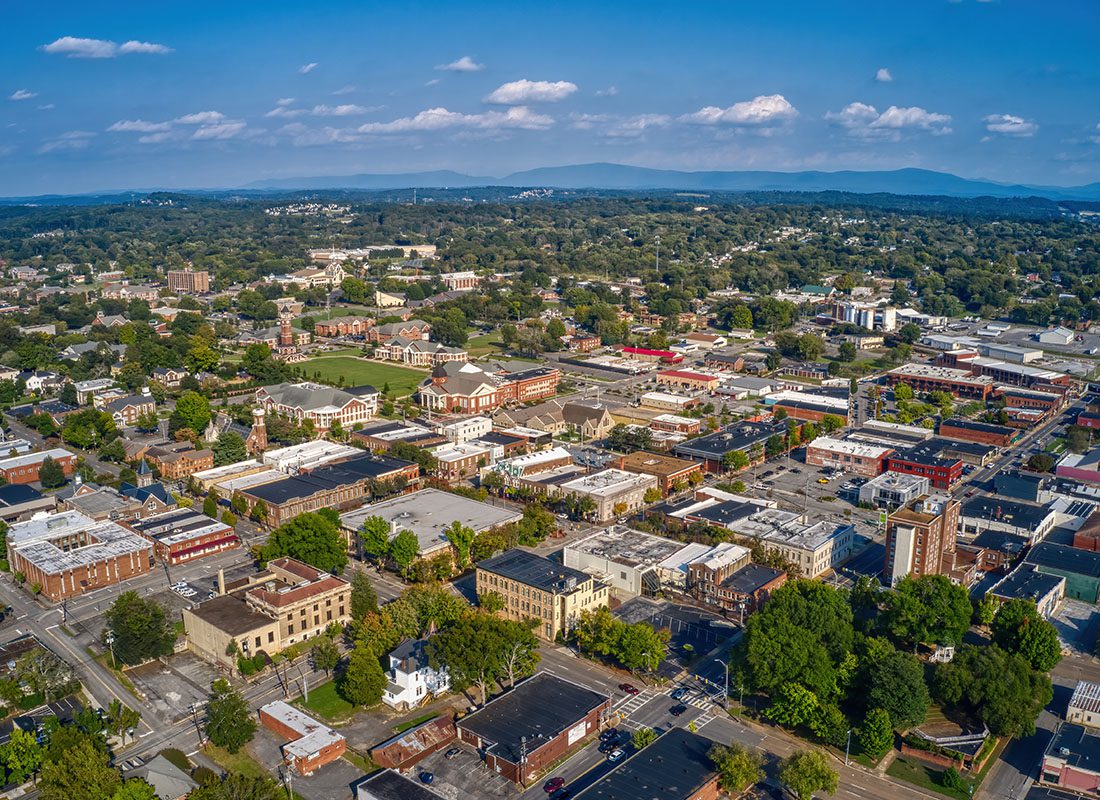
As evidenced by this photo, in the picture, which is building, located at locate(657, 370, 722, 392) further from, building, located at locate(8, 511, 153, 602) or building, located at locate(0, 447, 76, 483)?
building, located at locate(8, 511, 153, 602)

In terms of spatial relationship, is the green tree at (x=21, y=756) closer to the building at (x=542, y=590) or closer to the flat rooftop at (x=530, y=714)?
the flat rooftop at (x=530, y=714)

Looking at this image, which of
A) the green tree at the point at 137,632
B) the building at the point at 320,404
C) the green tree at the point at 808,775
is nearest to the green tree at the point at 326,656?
the green tree at the point at 137,632

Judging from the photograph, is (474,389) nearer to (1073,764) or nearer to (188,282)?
(1073,764)

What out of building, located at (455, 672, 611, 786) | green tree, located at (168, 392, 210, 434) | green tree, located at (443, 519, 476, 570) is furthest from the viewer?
green tree, located at (168, 392, 210, 434)

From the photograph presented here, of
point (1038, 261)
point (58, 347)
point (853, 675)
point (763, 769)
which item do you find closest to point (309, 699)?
point (763, 769)

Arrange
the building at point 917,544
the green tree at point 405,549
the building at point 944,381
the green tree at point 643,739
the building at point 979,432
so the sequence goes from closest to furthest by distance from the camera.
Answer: the green tree at point 643,739 < the building at point 917,544 < the green tree at point 405,549 < the building at point 979,432 < the building at point 944,381

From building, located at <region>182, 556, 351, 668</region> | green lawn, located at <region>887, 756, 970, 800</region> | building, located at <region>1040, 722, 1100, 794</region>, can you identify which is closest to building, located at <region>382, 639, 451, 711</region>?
building, located at <region>182, 556, 351, 668</region>
